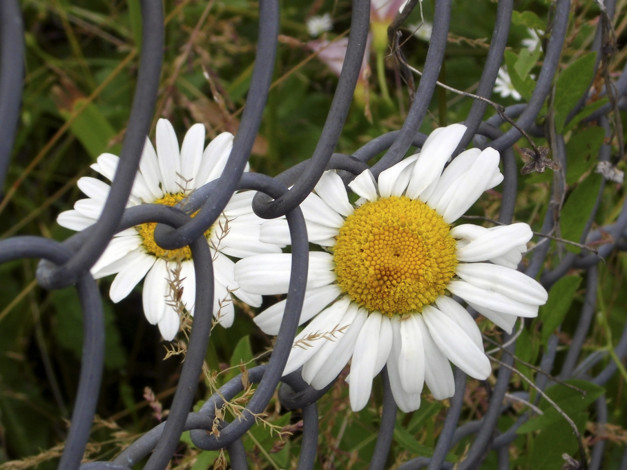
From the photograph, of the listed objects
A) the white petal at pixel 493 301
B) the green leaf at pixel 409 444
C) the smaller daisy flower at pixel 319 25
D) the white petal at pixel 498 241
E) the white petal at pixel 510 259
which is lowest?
the green leaf at pixel 409 444

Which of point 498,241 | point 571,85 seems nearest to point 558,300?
point 571,85

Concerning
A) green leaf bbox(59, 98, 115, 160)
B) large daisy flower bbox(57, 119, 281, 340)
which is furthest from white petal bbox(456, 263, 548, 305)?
green leaf bbox(59, 98, 115, 160)

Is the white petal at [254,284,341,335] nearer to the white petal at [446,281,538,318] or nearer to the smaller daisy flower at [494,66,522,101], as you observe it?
the white petal at [446,281,538,318]

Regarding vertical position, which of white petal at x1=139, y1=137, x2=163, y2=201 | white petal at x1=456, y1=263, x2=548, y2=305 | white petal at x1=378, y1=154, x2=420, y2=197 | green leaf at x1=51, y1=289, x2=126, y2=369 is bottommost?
green leaf at x1=51, y1=289, x2=126, y2=369

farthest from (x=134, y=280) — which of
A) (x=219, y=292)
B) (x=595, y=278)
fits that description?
(x=595, y=278)

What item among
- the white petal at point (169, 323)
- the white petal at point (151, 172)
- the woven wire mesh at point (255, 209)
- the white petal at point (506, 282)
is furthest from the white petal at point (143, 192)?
the white petal at point (506, 282)

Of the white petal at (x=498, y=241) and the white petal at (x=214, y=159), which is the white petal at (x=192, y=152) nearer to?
the white petal at (x=214, y=159)

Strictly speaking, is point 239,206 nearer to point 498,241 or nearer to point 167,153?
point 167,153
